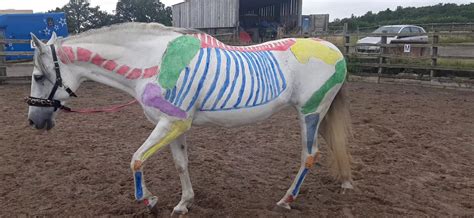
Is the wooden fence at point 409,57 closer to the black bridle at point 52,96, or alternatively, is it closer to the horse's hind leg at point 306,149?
the horse's hind leg at point 306,149

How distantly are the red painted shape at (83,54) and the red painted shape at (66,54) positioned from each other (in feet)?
0.14

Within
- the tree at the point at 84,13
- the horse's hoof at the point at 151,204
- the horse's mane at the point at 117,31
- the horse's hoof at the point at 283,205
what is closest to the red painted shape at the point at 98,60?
the horse's mane at the point at 117,31

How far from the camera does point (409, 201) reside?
3561mm

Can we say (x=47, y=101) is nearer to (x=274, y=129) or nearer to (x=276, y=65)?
(x=276, y=65)

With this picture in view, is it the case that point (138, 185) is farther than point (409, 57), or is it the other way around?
point (409, 57)

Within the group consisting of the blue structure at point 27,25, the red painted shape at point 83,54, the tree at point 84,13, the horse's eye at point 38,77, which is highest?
the tree at point 84,13

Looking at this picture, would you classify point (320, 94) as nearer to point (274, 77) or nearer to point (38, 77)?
point (274, 77)

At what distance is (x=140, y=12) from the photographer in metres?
52.8

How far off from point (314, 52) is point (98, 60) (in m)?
1.80

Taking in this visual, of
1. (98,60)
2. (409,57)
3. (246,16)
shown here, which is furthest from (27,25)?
(98,60)

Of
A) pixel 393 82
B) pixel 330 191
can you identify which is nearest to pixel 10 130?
pixel 330 191

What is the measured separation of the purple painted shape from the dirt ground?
39.0 inches

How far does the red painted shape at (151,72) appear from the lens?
2.90 m

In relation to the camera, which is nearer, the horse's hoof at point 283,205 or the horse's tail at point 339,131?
the horse's hoof at point 283,205
